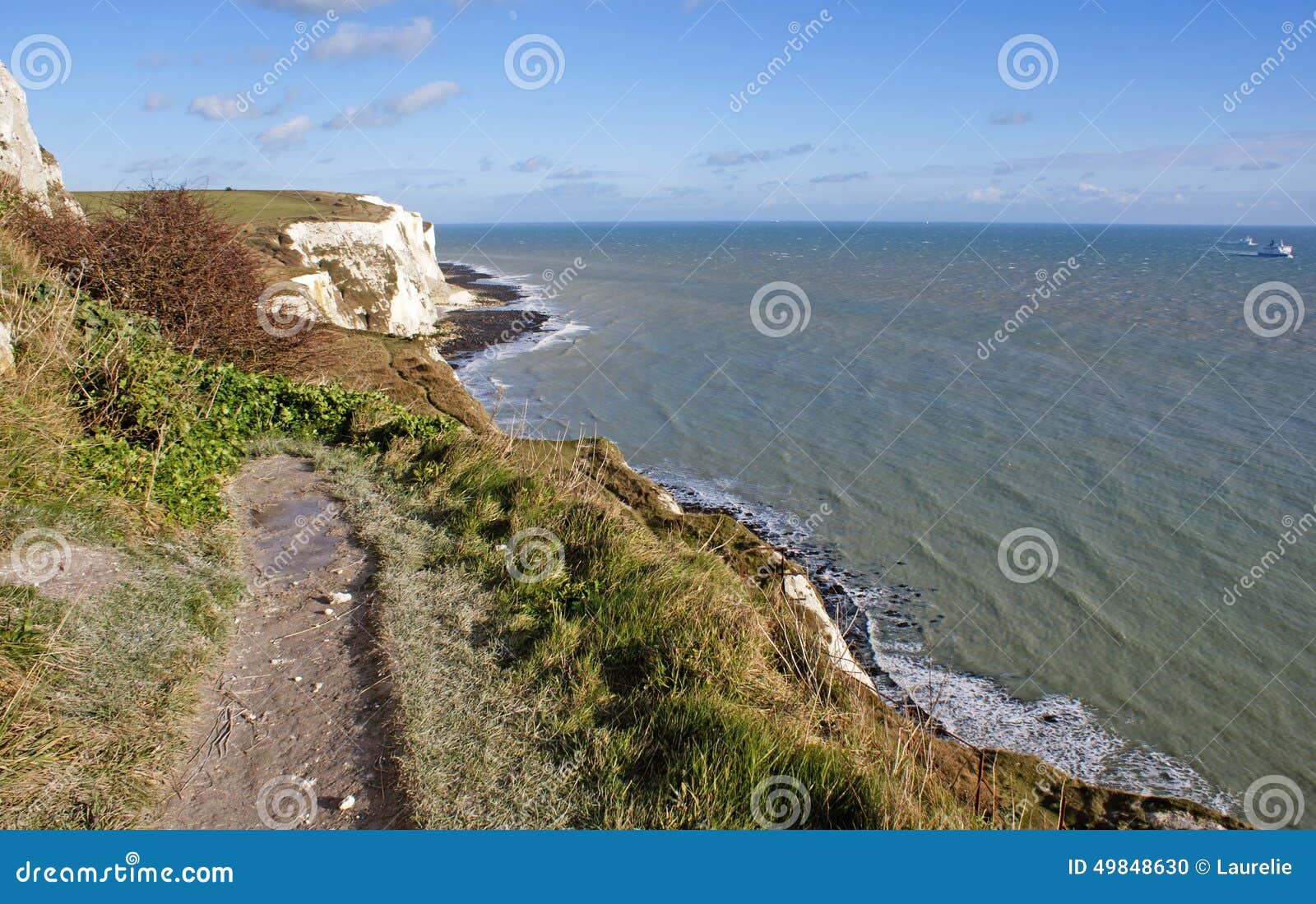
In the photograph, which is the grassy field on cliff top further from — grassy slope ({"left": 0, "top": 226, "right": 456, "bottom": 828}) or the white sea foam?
the white sea foam

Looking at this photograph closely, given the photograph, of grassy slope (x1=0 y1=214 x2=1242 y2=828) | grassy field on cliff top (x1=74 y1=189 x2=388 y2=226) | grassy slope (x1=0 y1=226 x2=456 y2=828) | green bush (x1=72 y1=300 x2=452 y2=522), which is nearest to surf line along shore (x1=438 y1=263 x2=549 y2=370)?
grassy field on cliff top (x1=74 y1=189 x2=388 y2=226)

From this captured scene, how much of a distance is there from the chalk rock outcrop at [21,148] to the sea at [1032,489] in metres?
9.34

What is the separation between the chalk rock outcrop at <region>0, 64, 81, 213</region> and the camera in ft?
46.7

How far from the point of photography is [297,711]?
5078 mm

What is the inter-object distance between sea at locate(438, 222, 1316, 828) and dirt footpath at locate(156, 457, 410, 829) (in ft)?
10.6

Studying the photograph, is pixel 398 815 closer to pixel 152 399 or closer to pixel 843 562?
pixel 152 399

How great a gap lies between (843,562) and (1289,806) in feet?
24.6

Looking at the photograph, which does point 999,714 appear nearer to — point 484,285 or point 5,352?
point 5,352

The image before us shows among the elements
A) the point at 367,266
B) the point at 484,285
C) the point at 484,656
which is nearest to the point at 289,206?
the point at 367,266

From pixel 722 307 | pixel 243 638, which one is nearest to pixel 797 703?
pixel 243 638

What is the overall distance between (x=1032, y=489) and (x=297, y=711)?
1767 centimetres

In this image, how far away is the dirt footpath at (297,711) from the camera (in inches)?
167

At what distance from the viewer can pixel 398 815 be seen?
4215mm

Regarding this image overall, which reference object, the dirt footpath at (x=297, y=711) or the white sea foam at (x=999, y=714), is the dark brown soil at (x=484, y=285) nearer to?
the white sea foam at (x=999, y=714)
